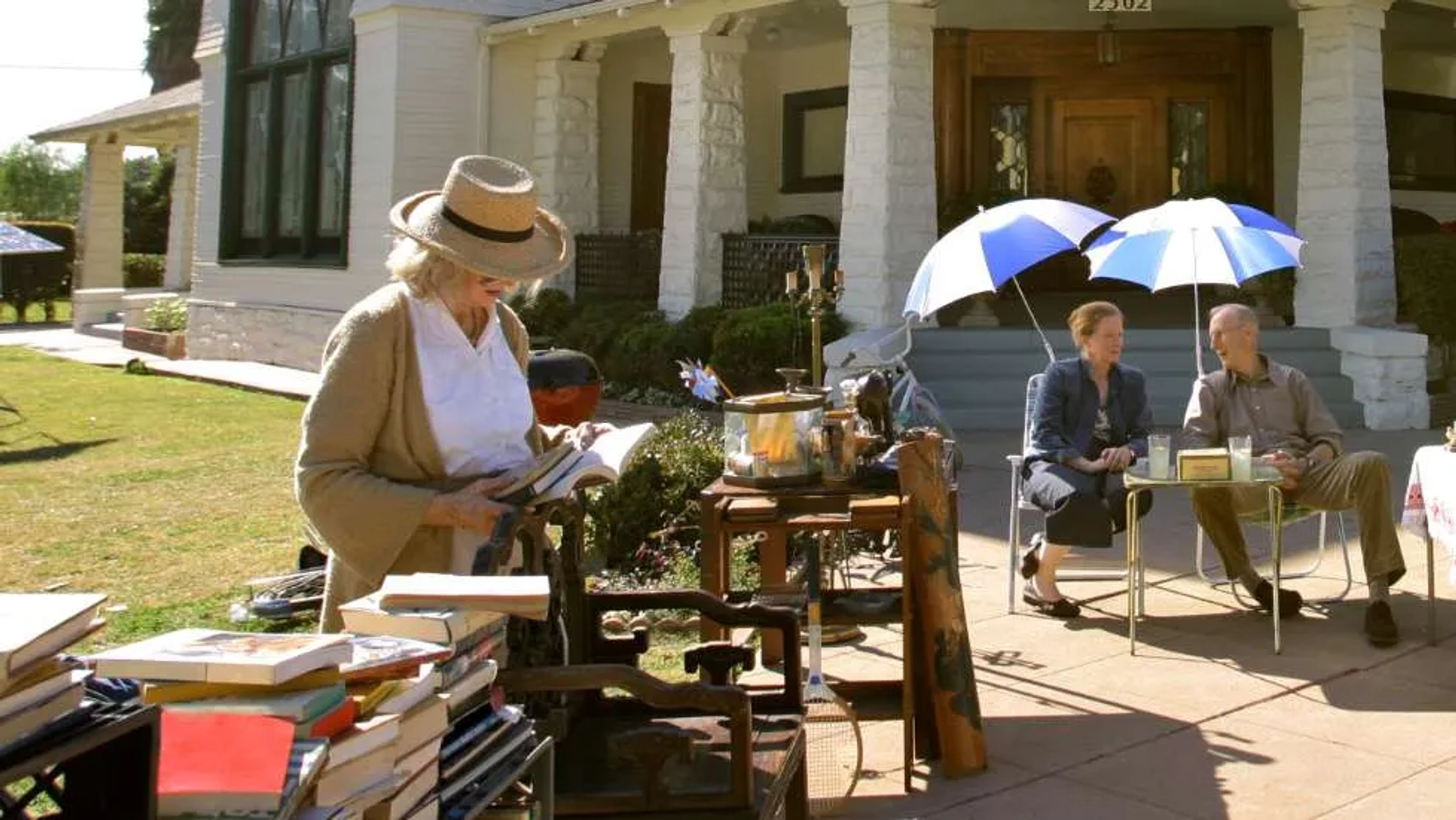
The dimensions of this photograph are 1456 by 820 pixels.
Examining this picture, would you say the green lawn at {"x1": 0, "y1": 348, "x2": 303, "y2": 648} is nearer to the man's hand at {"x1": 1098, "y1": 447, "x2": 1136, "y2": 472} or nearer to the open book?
the open book

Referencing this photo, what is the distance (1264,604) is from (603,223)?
11.6 m

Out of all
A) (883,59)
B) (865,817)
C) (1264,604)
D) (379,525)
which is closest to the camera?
(379,525)

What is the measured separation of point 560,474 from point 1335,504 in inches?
158

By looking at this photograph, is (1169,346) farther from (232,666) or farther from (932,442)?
(232,666)

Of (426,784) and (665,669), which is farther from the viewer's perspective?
(665,669)

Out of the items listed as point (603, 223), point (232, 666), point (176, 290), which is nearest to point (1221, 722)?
point (232, 666)

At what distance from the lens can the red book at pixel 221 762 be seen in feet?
6.35

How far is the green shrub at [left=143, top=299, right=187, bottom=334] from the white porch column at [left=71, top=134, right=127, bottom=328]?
3.53 meters

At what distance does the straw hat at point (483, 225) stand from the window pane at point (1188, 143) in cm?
1261

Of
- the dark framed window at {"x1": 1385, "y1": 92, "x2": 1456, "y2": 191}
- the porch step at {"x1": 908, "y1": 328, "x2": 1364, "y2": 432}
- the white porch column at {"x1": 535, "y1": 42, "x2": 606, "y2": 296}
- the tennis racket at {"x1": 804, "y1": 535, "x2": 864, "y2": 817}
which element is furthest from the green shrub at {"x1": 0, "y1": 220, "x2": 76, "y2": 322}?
the tennis racket at {"x1": 804, "y1": 535, "x2": 864, "y2": 817}

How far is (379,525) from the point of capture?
3377 millimetres

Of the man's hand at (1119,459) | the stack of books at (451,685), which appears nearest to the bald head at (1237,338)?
the man's hand at (1119,459)

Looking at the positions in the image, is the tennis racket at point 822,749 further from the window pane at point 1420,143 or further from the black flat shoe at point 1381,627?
the window pane at point 1420,143

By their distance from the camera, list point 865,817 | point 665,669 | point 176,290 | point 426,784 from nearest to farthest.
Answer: point 426,784
point 865,817
point 665,669
point 176,290
